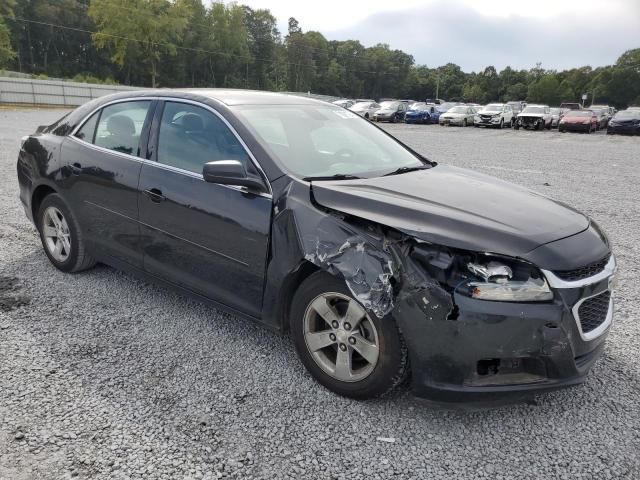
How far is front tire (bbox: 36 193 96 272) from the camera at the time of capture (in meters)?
4.32

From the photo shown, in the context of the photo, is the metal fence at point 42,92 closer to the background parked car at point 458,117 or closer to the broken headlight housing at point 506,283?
the background parked car at point 458,117

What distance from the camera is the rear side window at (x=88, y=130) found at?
14.0 ft

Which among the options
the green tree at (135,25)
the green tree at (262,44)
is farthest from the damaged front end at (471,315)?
the green tree at (262,44)

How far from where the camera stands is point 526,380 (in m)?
2.48

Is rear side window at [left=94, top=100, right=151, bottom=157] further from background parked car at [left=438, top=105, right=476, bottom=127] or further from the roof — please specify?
background parked car at [left=438, top=105, right=476, bottom=127]

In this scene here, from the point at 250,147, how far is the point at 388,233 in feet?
3.59

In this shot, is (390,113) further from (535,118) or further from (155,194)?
(155,194)

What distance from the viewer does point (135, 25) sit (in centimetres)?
5962

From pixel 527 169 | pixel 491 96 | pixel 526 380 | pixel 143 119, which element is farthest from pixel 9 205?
pixel 491 96

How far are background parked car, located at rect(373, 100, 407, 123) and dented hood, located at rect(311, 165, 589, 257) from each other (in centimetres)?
3388

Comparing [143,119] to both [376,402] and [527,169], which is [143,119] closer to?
[376,402]

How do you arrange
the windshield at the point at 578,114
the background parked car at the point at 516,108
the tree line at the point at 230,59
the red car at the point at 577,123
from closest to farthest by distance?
the red car at the point at 577,123 → the windshield at the point at 578,114 → the background parked car at the point at 516,108 → the tree line at the point at 230,59

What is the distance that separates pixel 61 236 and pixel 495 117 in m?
31.2

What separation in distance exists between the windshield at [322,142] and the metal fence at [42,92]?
3062 cm
